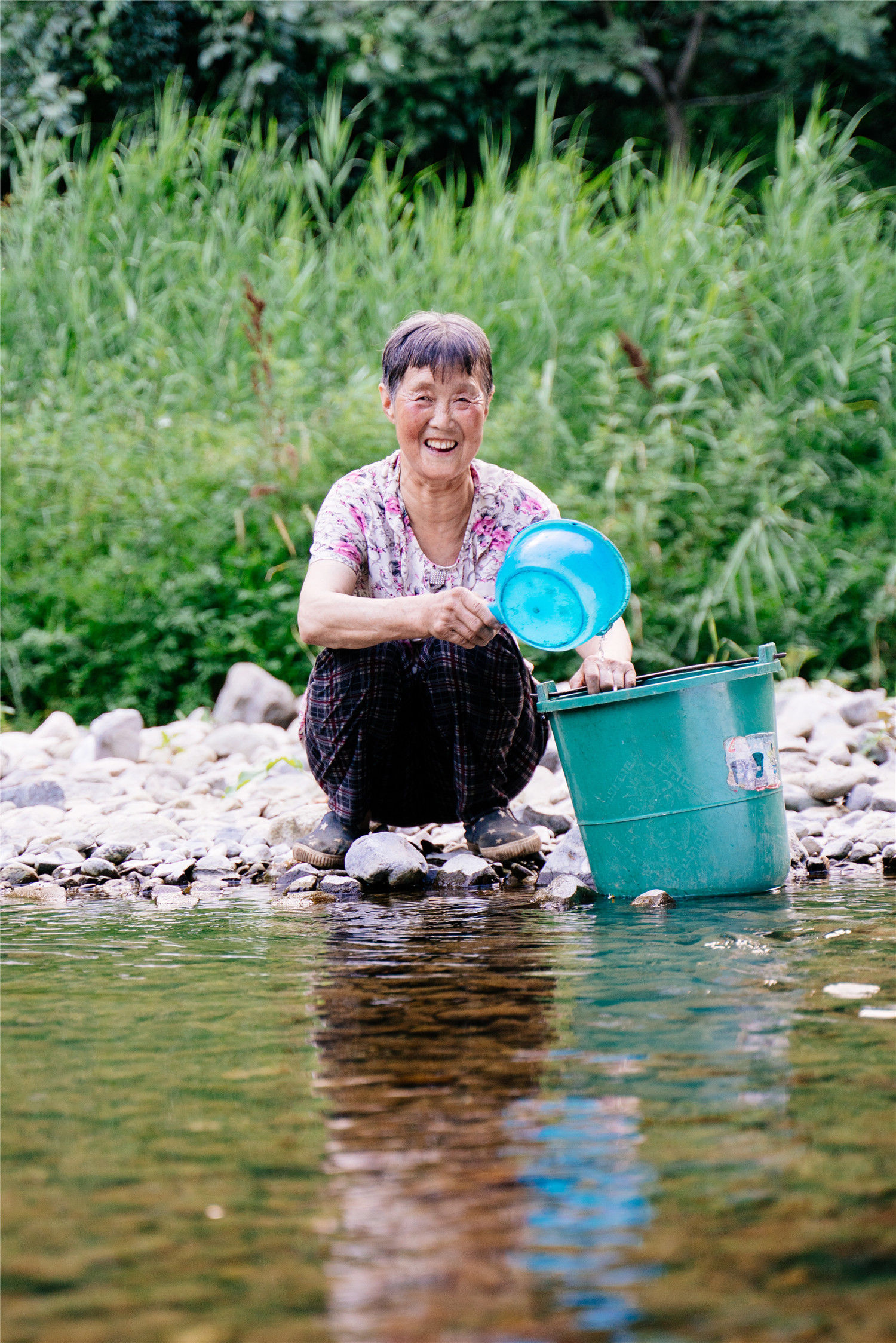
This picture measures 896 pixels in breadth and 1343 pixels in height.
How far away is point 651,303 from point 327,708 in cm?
350

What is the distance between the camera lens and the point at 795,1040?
1.57 m

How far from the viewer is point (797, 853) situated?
299 cm

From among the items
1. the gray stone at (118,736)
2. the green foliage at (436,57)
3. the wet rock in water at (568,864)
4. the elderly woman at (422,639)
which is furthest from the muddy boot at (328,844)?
the green foliage at (436,57)

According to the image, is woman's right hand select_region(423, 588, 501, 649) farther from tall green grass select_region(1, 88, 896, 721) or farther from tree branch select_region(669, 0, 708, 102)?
tree branch select_region(669, 0, 708, 102)

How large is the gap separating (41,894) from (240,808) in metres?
0.91

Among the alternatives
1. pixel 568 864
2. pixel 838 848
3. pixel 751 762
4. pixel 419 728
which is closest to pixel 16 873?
pixel 419 728

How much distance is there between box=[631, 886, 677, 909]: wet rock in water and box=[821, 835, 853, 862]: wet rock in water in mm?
664

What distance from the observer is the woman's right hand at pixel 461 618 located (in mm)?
2414

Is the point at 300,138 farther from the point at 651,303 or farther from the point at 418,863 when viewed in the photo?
the point at 418,863

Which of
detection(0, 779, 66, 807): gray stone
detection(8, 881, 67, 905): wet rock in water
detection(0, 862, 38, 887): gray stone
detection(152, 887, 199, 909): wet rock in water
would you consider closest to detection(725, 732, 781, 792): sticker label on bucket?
detection(152, 887, 199, 909): wet rock in water

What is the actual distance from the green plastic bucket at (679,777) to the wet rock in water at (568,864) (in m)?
0.26

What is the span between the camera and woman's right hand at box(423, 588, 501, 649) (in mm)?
2414

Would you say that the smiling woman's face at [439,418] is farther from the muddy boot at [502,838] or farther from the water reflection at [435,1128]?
the water reflection at [435,1128]

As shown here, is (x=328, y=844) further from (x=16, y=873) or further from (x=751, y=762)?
(x=751, y=762)
